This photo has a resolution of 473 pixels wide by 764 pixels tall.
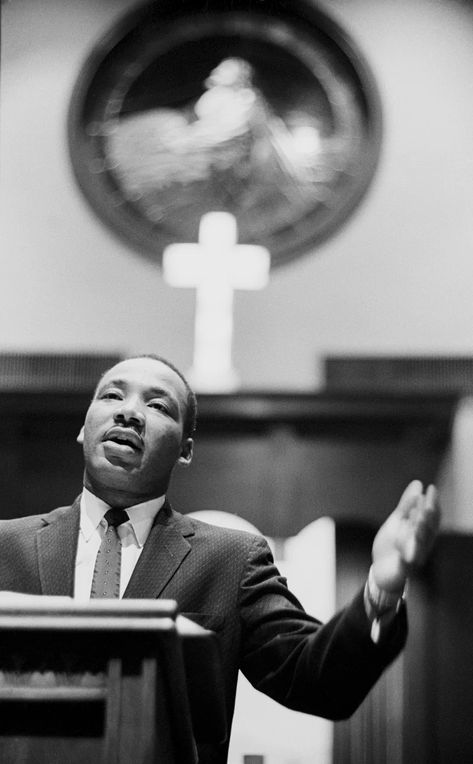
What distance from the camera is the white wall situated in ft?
18.4

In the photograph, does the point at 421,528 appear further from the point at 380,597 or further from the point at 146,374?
the point at 146,374

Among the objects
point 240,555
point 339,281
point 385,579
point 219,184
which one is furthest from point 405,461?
point 385,579

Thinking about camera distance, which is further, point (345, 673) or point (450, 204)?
point (450, 204)

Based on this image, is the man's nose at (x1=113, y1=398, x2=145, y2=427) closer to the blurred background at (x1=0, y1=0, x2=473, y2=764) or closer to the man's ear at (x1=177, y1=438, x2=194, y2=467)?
the man's ear at (x1=177, y1=438, x2=194, y2=467)

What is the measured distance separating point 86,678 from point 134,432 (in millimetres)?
713

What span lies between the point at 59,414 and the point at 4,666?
365cm

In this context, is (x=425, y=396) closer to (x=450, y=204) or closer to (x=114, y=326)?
(x=450, y=204)

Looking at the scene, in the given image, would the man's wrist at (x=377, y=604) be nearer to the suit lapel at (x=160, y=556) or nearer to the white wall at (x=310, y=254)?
the suit lapel at (x=160, y=556)

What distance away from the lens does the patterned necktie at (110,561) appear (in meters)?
2.08

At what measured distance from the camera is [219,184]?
19.3 ft

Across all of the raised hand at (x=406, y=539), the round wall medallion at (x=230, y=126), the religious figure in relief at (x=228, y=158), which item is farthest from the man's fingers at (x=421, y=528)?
the religious figure in relief at (x=228, y=158)

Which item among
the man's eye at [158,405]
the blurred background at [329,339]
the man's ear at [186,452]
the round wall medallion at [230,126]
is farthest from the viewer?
the round wall medallion at [230,126]

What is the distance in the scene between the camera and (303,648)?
Answer: 197 cm

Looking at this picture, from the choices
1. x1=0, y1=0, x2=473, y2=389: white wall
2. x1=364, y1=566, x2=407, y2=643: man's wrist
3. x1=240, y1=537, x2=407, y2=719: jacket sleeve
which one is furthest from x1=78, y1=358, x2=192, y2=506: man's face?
x1=0, y1=0, x2=473, y2=389: white wall
